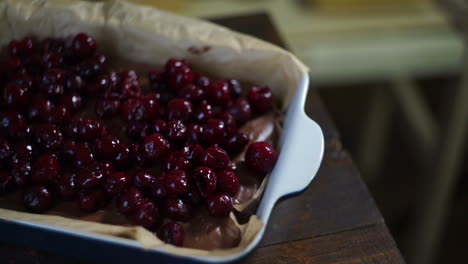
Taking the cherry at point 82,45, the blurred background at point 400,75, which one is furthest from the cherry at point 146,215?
the blurred background at point 400,75

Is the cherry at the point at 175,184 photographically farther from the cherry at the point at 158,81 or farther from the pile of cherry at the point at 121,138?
the cherry at the point at 158,81

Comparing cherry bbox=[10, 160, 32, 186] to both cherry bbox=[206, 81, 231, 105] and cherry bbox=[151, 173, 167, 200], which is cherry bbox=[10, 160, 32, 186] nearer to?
cherry bbox=[151, 173, 167, 200]

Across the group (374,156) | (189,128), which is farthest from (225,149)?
(374,156)

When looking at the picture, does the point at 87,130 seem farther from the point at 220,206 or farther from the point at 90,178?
the point at 220,206

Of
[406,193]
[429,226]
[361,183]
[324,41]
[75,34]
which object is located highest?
[75,34]

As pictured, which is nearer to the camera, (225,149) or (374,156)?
(225,149)

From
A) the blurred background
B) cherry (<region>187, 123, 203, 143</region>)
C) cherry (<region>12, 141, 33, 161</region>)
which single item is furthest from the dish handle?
the blurred background

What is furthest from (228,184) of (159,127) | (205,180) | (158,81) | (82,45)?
(82,45)

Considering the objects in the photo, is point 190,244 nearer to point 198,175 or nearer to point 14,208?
point 198,175
